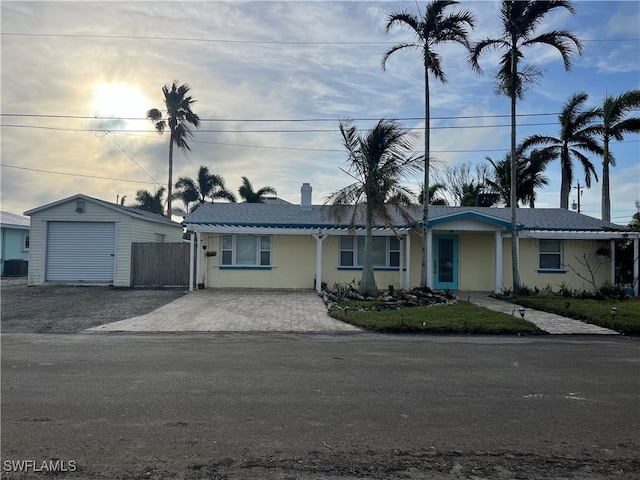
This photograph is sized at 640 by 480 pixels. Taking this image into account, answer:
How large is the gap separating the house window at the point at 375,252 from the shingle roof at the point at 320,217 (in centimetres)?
86

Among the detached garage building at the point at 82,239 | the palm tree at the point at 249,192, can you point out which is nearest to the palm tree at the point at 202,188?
the palm tree at the point at 249,192

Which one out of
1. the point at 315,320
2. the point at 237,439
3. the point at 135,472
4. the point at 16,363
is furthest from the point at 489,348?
the point at 16,363

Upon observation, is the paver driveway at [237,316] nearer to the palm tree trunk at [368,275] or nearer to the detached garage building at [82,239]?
the palm tree trunk at [368,275]

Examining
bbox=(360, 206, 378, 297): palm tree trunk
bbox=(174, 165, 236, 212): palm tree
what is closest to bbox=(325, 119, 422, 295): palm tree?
bbox=(360, 206, 378, 297): palm tree trunk

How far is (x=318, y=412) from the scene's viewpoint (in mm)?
4891

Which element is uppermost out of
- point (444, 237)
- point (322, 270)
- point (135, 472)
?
point (444, 237)

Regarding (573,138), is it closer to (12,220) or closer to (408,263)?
(408,263)

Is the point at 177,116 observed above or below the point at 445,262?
above

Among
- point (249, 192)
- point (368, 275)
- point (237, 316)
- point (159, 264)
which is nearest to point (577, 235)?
point (368, 275)

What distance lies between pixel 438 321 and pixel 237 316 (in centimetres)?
509

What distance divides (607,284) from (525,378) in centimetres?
1524

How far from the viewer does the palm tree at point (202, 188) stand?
127 ft

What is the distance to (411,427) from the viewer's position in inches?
177

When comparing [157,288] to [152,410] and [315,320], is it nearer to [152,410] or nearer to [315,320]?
[315,320]
